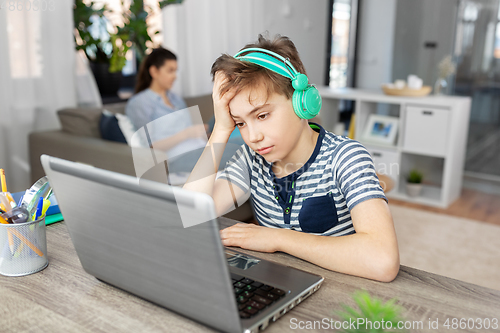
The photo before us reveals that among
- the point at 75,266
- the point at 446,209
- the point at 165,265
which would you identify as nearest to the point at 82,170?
the point at 165,265

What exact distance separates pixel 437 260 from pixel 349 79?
330 cm

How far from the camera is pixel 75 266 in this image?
2.77 feet

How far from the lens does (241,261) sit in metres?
0.84

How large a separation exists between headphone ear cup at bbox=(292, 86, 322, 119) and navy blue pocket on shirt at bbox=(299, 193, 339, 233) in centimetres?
22

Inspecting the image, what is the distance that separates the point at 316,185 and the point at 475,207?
109 inches

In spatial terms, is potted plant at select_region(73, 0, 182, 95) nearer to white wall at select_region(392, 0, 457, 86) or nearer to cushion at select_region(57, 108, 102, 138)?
cushion at select_region(57, 108, 102, 138)

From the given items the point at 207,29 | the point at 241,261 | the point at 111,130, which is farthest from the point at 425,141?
the point at 241,261

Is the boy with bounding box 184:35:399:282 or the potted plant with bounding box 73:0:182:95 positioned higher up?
the potted plant with bounding box 73:0:182:95

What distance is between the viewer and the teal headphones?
93cm

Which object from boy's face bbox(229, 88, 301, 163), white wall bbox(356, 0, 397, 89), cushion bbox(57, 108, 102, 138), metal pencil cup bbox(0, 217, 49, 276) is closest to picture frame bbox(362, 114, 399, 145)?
white wall bbox(356, 0, 397, 89)

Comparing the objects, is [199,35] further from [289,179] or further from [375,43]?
[289,179]

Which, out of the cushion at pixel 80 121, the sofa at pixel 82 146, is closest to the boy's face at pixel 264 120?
the sofa at pixel 82 146

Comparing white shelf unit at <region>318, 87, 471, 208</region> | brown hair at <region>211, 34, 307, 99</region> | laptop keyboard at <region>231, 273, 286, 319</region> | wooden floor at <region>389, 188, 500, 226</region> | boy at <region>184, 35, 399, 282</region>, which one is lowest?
wooden floor at <region>389, 188, 500, 226</region>

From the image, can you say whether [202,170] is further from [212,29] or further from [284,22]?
[284,22]
